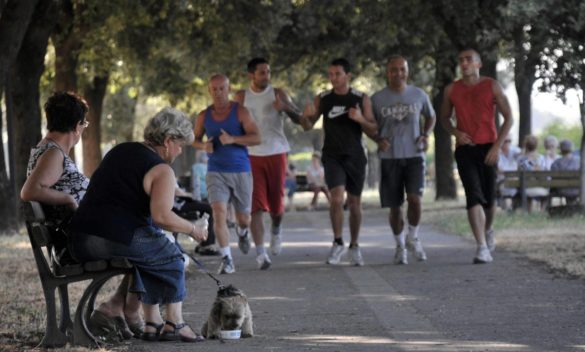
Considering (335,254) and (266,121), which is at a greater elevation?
(266,121)

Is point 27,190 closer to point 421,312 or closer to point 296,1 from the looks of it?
point 421,312

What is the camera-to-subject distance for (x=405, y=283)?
12.4 metres

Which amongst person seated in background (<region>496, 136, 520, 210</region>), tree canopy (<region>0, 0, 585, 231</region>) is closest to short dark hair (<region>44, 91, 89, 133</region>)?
tree canopy (<region>0, 0, 585, 231</region>)

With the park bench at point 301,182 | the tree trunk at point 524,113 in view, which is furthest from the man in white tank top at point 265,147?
the park bench at point 301,182

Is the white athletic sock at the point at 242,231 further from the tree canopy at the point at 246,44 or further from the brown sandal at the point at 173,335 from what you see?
the brown sandal at the point at 173,335

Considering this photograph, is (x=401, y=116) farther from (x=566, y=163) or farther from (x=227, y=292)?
(x=566, y=163)

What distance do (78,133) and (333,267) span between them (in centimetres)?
595

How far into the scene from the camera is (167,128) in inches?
334

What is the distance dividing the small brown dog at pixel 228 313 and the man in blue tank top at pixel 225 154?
4923 mm

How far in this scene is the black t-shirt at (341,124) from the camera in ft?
47.5

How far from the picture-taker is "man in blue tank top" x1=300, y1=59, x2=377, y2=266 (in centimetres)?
1445

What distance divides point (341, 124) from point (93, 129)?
1865 cm

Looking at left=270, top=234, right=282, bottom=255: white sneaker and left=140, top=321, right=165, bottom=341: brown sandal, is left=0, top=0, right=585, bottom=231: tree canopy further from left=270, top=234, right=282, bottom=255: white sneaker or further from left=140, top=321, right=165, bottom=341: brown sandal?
left=140, top=321, right=165, bottom=341: brown sandal

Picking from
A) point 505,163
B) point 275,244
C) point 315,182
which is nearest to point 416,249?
point 275,244
